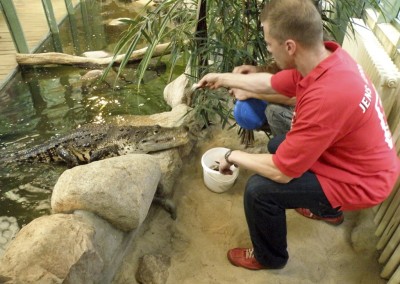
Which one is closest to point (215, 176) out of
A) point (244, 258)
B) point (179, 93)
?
point (244, 258)

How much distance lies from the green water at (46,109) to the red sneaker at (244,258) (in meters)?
1.43

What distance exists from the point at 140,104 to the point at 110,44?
7.91ft

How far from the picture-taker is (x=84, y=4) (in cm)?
721

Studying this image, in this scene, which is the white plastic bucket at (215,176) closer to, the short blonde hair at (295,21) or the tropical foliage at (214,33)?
the tropical foliage at (214,33)

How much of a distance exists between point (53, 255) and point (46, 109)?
2.82 metres

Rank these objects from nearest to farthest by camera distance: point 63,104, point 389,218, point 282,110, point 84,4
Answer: point 389,218 → point 282,110 → point 63,104 → point 84,4

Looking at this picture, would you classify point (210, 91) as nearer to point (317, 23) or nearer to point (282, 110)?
point (282, 110)

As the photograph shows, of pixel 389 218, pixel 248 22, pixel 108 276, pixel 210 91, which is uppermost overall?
pixel 248 22

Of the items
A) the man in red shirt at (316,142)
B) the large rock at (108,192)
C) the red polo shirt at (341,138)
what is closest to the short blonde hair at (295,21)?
the man in red shirt at (316,142)

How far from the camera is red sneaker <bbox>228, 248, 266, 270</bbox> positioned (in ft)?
5.54

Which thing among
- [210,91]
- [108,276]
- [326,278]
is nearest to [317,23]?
[210,91]

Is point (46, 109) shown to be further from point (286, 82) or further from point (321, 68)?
point (321, 68)

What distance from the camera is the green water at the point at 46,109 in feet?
7.93

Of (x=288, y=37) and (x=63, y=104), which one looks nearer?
(x=288, y=37)
